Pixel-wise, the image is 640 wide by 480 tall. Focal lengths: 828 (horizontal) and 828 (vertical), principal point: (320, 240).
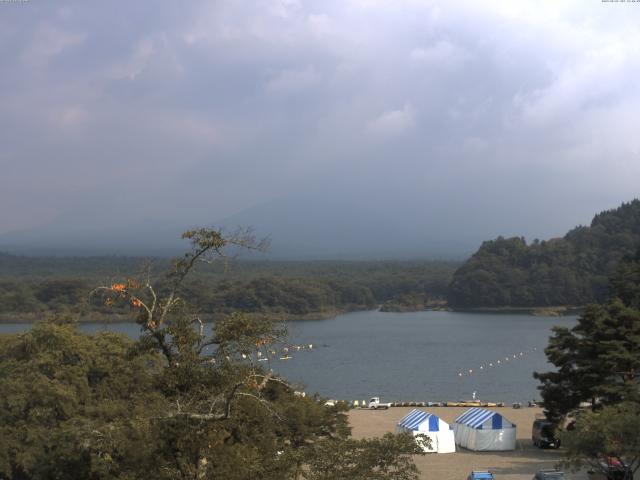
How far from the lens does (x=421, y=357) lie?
4512 centimetres

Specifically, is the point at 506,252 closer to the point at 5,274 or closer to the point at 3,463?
the point at 5,274

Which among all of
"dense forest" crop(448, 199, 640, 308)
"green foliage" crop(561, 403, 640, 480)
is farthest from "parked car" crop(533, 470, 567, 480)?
"dense forest" crop(448, 199, 640, 308)

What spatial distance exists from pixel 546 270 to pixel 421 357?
39.9 meters

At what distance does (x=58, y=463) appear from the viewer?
10.0 metres

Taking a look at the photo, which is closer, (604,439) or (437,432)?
(604,439)

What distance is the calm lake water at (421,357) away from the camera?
3356 cm

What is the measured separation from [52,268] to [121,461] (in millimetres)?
109233

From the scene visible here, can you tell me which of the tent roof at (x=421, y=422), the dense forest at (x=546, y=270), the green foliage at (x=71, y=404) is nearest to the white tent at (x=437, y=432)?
the tent roof at (x=421, y=422)

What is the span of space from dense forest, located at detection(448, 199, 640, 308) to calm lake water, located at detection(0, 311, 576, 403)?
8.38 meters

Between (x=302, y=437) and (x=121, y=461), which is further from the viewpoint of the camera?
(x=302, y=437)

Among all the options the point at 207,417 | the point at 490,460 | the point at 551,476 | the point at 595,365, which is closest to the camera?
the point at 207,417

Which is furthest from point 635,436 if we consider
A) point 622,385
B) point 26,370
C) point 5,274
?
point 5,274

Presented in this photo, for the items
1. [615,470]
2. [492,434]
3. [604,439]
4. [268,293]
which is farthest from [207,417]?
[268,293]

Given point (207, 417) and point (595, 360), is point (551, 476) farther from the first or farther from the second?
point (207, 417)
